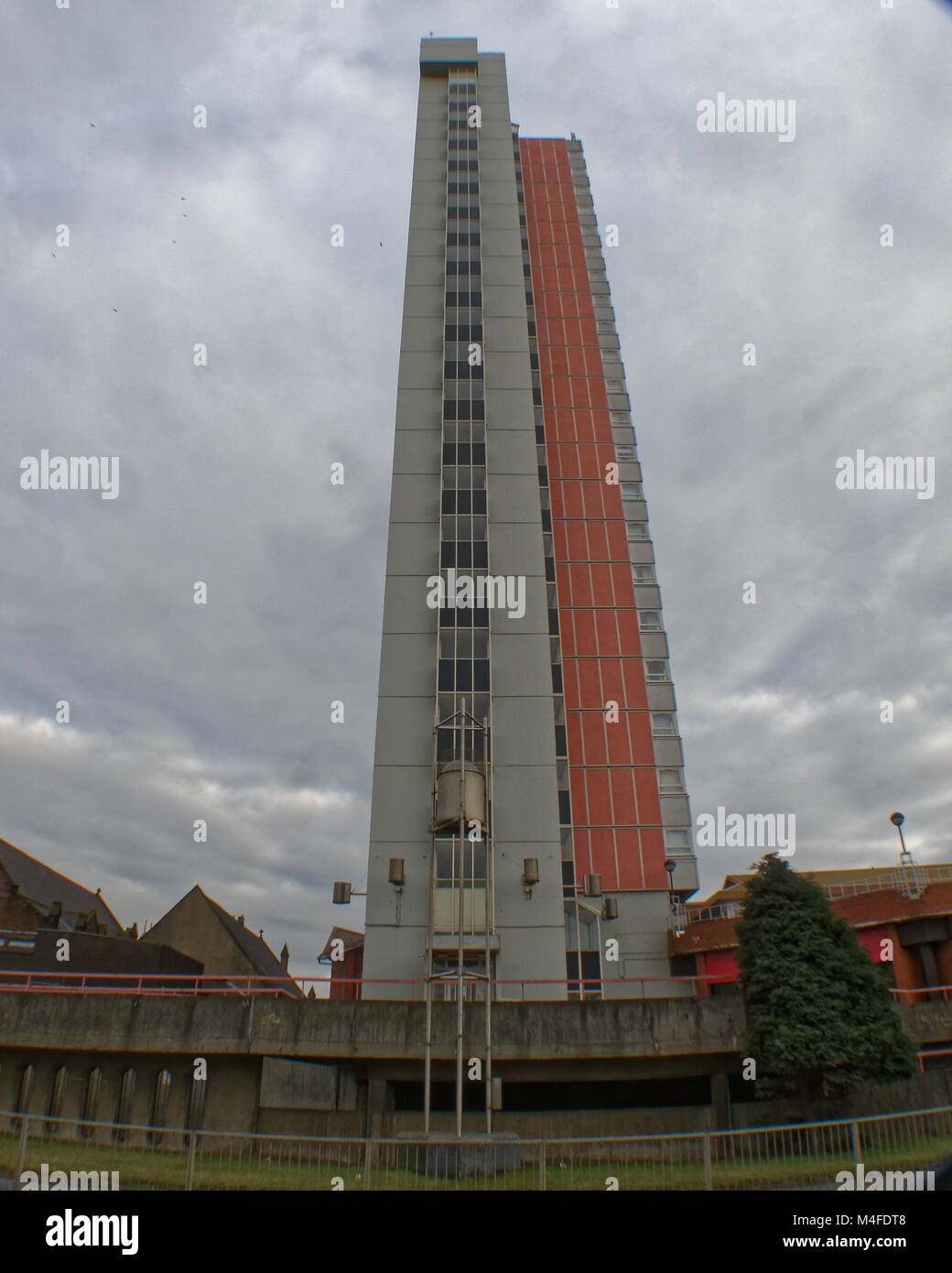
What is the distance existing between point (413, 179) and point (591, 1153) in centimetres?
5070

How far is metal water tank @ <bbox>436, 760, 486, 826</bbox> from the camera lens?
24.3 meters

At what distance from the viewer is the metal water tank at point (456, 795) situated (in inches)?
957

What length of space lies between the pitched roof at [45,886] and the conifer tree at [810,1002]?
48.7 meters

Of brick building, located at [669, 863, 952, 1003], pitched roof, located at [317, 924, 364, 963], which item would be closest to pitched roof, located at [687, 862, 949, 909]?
brick building, located at [669, 863, 952, 1003]

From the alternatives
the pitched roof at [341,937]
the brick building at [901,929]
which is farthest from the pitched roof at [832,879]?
the pitched roof at [341,937]

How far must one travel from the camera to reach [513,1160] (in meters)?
14.3

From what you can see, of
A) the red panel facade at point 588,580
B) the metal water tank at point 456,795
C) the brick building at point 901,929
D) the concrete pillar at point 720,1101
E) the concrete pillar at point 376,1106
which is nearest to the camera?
the concrete pillar at point 376,1106

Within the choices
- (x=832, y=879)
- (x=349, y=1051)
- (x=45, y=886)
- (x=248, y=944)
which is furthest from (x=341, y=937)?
(x=349, y=1051)

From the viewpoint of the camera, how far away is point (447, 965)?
87.6 ft

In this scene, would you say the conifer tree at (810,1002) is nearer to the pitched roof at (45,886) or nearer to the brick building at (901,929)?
the brick building at (901,929)

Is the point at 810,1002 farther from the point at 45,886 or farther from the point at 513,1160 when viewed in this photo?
the point at 45,886

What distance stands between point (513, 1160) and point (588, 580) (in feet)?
107

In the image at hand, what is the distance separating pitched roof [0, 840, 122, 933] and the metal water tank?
126ft
